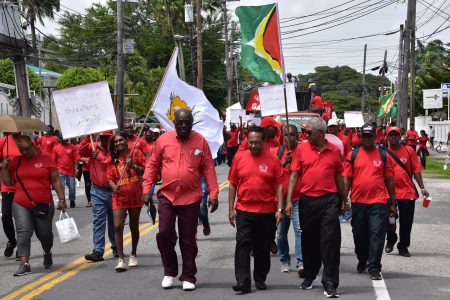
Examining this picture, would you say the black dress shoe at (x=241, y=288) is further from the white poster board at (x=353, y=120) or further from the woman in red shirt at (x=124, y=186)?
the white poster board at (x=353, y=120)

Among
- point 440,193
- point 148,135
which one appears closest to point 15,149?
point 148,135

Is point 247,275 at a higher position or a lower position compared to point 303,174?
lower

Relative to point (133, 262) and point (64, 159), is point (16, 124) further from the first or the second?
point (64, 159)

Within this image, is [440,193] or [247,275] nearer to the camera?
[247,275]

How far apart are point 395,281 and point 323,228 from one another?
52.5 inches

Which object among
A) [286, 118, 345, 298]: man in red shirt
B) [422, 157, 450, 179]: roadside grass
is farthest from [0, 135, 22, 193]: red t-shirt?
[422, 157, 450, 179]: roadside grass

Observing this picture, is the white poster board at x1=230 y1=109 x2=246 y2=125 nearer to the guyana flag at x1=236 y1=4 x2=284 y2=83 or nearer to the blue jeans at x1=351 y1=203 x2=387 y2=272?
the guyana flag at x1=236 y1=4 x2=284 y2=83

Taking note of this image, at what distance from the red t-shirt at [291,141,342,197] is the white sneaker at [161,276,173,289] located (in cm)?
161

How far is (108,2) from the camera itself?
244 feet

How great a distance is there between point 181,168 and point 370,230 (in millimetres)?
2384

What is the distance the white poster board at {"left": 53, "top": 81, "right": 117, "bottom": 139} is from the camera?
10406 mm

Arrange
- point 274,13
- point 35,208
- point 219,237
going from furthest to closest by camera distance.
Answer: point 219,237 < point 274,13 < point 35,208

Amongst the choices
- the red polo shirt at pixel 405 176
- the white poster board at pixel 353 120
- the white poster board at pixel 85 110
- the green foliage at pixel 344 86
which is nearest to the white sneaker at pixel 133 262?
the white poster board at pixel 85 110

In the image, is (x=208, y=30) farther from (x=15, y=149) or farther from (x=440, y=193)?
(x=15, y=149)
